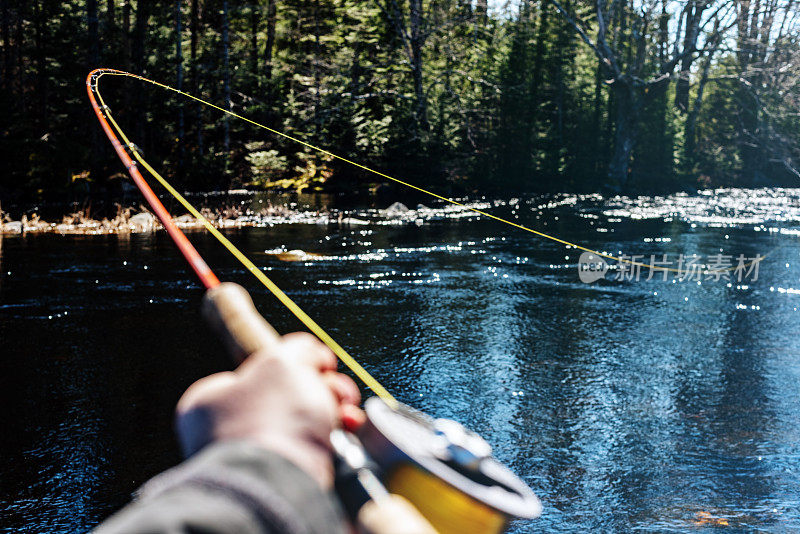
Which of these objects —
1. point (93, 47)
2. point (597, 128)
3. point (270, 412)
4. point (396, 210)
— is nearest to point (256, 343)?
point (270, 412)

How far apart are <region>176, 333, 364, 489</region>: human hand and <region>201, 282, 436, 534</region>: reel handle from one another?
6 cm

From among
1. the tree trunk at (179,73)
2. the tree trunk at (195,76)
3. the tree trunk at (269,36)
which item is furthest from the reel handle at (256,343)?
the tree trunk at (269,36)

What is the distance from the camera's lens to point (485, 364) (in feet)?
26.0

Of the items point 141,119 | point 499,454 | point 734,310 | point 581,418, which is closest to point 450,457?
point 499,454

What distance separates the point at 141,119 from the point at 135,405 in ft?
75.5

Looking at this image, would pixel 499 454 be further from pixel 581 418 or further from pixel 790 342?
pixel 790 342

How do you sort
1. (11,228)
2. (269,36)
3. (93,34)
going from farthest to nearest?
1. (269,36)
2. (93,34)
3. (11,228)

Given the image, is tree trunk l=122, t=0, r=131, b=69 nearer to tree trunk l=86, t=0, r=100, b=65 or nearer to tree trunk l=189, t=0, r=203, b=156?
tree trunk l=189, t=0, r=203, b=156

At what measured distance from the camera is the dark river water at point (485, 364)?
5059 millimetres

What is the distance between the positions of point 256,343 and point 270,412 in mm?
329

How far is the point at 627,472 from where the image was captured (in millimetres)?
5348

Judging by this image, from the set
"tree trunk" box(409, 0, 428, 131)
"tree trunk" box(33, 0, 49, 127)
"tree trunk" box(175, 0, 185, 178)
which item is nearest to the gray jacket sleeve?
"tree trunk" box(175, 0, 185, 178)

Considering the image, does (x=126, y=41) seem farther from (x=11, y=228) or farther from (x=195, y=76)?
(x=11, y=228)

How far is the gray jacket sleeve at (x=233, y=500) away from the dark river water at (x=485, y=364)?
13.7 feet
